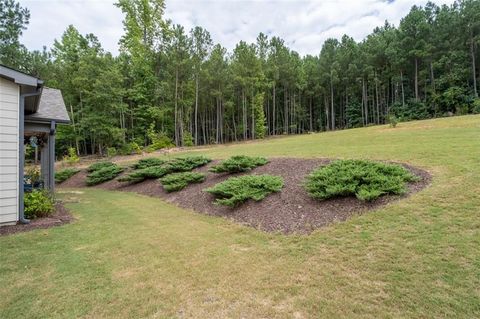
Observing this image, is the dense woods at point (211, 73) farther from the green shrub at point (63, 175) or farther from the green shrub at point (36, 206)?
the green shrub at point (36, 206)

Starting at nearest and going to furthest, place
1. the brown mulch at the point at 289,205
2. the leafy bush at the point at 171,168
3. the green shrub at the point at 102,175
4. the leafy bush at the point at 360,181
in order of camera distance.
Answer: the brown mulch at the point at 289,205
the leafy bush at the point at 360,181
the leafy bush at the point at 171,168
the green shrub at the point at 102,175

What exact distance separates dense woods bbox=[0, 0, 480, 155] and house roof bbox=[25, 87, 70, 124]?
47.5 feet

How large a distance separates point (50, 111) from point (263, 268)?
9136mm

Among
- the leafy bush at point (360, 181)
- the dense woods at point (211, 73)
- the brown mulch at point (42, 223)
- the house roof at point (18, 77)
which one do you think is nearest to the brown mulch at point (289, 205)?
the leafy bush at point (360, 181)

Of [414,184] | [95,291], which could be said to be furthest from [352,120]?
[95,291]

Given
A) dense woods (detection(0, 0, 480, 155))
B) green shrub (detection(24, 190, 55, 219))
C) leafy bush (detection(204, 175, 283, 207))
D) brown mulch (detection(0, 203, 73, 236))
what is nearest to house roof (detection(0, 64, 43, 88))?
green shrub (detection(24, 190, 55, 219))

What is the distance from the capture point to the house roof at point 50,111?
8.13 metres

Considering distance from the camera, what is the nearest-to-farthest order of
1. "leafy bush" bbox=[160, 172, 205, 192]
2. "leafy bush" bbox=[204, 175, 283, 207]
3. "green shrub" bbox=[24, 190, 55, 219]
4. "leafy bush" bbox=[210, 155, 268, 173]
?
1. "green shrub" bbox=[24, 190, 55, 219]
2. "leafy bush" bbox=[204, 175, 283, 207]
3. "leafy bush" bbox=[210, 155, 268, 173]
4. "leafy bush" bbox=[160, 172, 205, 192]

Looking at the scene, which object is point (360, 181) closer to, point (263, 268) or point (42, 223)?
point (263, 268)

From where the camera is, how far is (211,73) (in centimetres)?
2878

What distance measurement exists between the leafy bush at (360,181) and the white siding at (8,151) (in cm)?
654

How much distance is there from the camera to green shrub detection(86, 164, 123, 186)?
14.2 m

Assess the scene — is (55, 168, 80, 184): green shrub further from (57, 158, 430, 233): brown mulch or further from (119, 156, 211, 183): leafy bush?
(57, 158, 430, 233): brown mulch

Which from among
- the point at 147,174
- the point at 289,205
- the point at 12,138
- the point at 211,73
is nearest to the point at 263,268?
the point at 289,205
